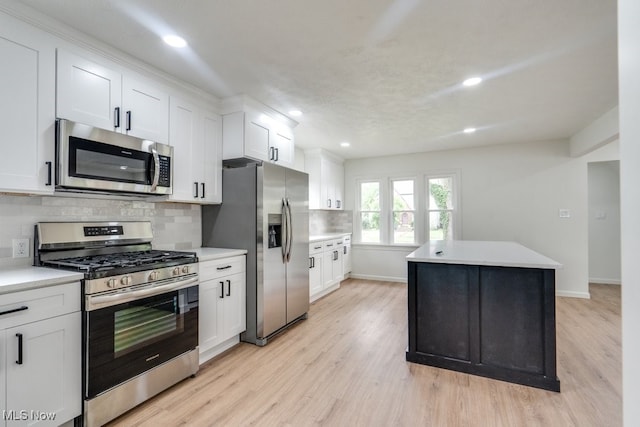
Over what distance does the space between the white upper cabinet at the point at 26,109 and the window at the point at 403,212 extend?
5.15 metres

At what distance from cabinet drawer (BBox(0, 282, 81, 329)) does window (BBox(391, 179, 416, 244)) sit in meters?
5.11

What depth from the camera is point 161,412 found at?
201cm

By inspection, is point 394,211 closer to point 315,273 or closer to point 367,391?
point 315,273

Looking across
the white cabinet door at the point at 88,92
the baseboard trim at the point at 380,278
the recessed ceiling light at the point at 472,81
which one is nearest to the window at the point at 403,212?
the baseboard trim at the point at 380,278

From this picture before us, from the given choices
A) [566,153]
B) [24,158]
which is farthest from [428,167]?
[24,158]

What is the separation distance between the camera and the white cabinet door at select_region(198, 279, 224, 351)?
2.59 metres

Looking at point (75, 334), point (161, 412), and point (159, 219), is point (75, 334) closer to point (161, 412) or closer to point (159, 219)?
point (161, 412)

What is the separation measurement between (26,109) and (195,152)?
4.11 ft

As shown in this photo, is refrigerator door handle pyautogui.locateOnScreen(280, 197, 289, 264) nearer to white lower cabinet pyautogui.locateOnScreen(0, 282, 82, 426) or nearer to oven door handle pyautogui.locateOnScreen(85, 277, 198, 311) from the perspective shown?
oven door handle pyautogui.locateOnScreen(85, 277, 198, 311)

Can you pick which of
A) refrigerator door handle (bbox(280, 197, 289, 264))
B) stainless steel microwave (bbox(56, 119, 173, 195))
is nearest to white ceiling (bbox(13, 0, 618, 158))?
stainless steel microwave (bbox(56, 119, 173, 195))

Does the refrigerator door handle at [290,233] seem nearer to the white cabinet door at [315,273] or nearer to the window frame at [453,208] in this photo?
the white cabinet door at [315,273]

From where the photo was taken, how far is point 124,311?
6.40ft

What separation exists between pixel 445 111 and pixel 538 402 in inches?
113

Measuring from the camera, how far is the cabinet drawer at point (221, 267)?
8.62 ft
